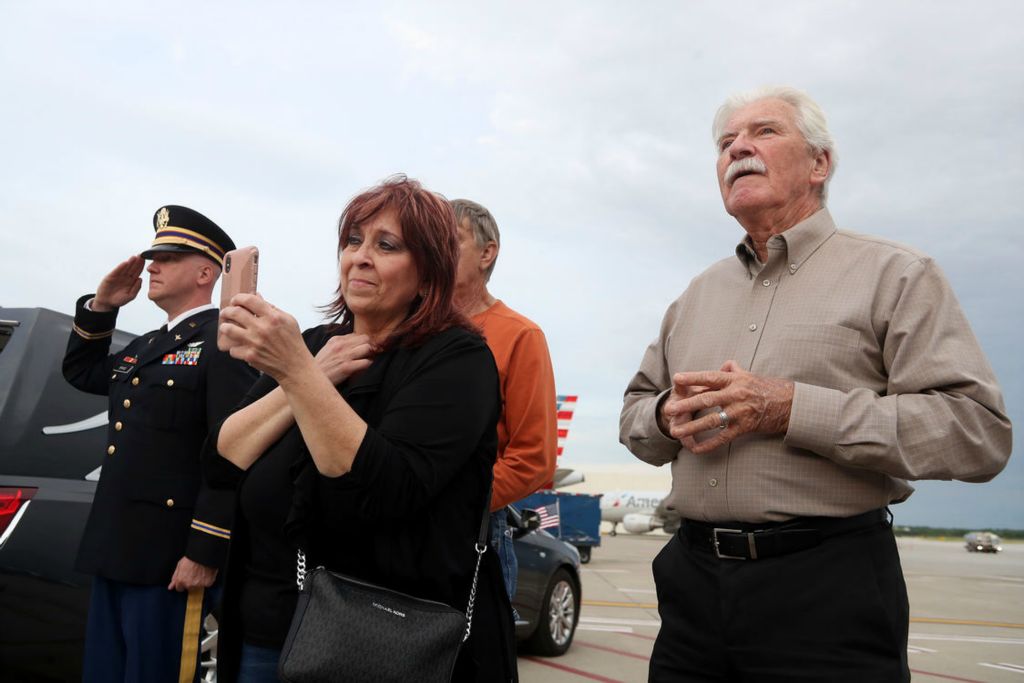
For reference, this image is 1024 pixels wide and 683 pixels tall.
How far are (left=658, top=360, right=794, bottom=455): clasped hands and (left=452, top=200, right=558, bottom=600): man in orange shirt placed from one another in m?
0.81

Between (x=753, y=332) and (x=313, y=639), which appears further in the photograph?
(x=753, y=332)

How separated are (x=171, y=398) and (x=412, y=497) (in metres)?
1.66

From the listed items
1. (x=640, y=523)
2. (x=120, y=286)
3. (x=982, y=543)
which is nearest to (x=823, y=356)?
(x=120, y=286)

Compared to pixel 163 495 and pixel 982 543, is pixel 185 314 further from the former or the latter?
pixel 982 543

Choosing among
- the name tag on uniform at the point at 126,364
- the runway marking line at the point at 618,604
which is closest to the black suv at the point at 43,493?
the name tag on uniform at the point at 126,364

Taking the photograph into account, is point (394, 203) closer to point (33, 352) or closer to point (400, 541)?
point (400, 541)

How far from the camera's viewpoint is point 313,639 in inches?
61.2

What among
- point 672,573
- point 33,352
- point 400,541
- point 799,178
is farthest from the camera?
point 33,352

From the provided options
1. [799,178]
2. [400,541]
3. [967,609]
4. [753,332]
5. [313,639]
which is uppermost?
[799,178]

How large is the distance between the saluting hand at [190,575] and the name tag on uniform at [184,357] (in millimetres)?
673

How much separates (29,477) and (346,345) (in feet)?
7.63

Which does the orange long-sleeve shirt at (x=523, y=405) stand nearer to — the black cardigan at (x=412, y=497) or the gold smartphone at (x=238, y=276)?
the black cardigan at (x=412, y=497)

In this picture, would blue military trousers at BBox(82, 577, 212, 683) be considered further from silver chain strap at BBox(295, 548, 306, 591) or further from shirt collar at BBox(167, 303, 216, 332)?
silver chain strap at BBox(295, 548, 306, 591)

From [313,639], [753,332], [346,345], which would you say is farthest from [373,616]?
[753,332]
